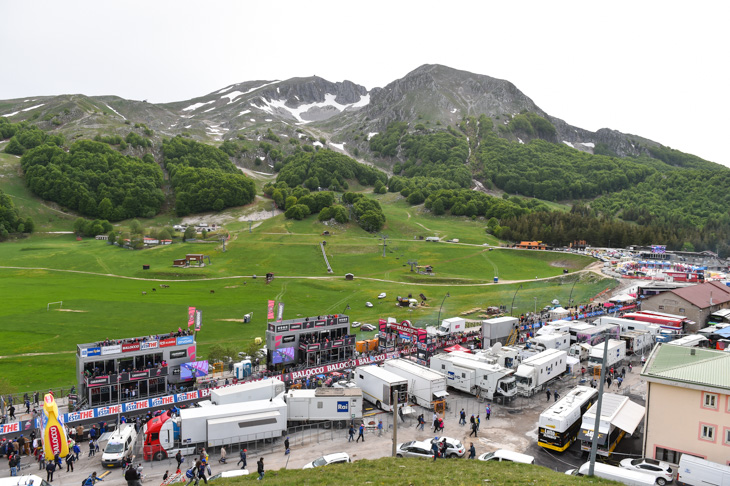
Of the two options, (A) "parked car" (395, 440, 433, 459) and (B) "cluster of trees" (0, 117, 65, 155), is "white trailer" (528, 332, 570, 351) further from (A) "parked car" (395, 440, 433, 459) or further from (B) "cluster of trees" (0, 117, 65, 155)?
(B) "cluster of trees" (0, 117, 65, 155)

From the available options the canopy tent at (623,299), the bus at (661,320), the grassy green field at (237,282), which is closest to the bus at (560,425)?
the bus at (661,320)

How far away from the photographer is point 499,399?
120ft

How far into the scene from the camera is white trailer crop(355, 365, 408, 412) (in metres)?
33.9

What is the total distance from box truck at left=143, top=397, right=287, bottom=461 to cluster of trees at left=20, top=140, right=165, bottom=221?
454ft

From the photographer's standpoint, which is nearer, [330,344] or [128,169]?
[330,344]

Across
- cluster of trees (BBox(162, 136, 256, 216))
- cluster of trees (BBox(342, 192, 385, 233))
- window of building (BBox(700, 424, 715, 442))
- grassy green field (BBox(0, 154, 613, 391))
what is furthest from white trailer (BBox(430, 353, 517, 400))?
cluster of trees (BBox(162, 136, 256, 216))

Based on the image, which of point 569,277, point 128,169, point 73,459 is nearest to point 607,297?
point 569,277

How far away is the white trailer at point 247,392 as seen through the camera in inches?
1243

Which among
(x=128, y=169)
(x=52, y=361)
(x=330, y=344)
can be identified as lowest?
(x=52, y=361)

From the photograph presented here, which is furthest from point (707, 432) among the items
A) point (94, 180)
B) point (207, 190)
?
point (94, 180)

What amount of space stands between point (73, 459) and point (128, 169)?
161 m

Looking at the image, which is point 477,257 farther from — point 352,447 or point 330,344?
point 352,447

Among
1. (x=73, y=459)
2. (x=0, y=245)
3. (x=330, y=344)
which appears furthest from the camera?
(x=0, y=245)

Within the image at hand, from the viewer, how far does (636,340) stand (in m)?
48.5
